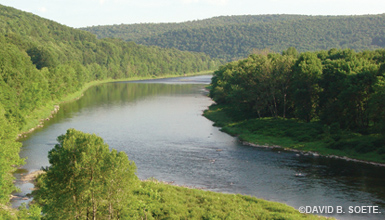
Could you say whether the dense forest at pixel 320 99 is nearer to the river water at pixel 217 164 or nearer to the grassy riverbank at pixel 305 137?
the grassy riverbank at pixel 305 137

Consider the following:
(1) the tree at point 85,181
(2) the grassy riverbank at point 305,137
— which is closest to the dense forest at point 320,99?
(2) the grassy riverbank at point 305,137

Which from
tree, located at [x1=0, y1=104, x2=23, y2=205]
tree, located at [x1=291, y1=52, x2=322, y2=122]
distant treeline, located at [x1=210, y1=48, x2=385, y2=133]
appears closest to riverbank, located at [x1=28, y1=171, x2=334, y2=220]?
tree, located at [x1=0, y1=104, x2=23, y2=205]

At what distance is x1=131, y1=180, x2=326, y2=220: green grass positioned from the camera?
34.5 meters

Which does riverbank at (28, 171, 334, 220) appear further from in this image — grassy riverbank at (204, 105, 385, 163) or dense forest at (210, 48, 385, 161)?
dense forest at (210, 48, 385, 161)

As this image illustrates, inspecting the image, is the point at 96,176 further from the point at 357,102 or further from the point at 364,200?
the point at 357,102

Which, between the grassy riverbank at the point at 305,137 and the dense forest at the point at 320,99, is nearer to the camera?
the grassy riverbank at the point at 305,137

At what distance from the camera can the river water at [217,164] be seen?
44.2 m

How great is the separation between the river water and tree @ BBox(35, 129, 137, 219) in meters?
17.2

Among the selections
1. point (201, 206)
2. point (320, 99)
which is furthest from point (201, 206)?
point (320, 99)

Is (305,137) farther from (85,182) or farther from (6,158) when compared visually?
(85,182)

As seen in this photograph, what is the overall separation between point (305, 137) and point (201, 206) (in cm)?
3752

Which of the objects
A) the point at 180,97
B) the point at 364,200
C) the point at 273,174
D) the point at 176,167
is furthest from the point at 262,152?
the point at 180,97

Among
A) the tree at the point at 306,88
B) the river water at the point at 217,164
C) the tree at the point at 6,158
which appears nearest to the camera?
the tree at the point at 6,158

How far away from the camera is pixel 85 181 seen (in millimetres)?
25938
